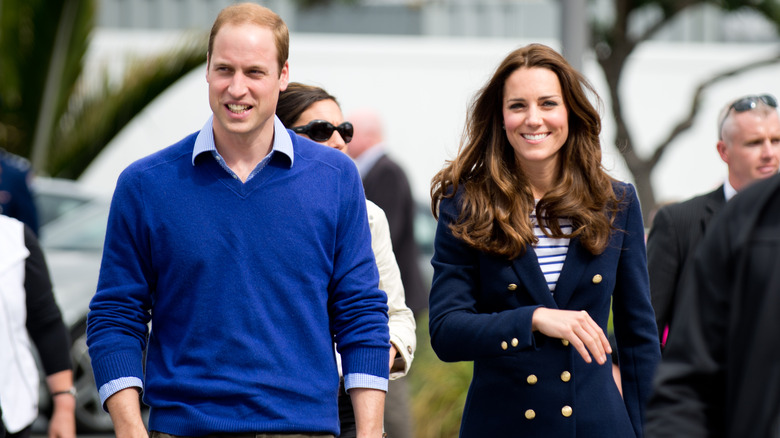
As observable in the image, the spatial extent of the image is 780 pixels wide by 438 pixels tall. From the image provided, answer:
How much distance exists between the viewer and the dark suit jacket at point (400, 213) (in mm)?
6852

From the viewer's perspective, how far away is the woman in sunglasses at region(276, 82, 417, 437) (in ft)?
12.8

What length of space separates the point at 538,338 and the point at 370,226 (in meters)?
0.76

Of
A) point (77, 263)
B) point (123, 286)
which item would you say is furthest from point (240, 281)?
point (77, 263)

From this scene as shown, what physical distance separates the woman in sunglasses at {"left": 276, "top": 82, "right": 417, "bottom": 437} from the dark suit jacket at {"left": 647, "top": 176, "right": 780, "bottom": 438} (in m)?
1.62

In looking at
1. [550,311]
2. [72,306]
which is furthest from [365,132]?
[550,311]

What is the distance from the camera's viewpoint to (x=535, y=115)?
3742 millimetres

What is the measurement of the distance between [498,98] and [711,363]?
1.84 metres

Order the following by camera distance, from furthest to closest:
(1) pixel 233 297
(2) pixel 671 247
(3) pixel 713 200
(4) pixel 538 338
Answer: (3) pixel 713 200 < (2) pixel 671 247 < (4) pixel 538 338 < (1) pixel 233 297

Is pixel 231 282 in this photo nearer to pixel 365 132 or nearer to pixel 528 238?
pixel 528 238

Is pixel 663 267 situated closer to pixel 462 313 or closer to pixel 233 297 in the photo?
pixel 462 313

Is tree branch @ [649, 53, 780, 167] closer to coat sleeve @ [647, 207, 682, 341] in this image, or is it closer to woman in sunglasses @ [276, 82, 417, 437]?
coat sleeve @ [647, 207, 682, 341]

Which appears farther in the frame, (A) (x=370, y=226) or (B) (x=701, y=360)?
(A) (x=370, y=226)

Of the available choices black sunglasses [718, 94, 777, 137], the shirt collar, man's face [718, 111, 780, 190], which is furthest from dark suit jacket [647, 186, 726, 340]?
the shirt collar

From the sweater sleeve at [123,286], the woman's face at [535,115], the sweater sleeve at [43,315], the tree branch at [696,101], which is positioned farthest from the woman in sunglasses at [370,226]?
the tree branch at [696,101]
